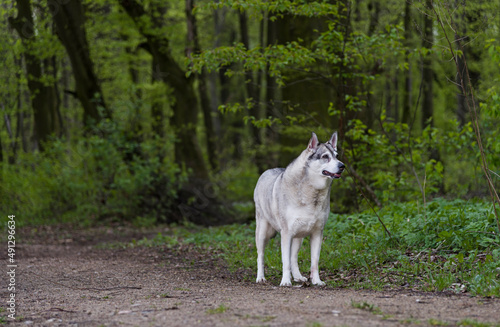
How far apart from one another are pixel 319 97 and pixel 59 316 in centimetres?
982

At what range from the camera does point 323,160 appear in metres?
6.97

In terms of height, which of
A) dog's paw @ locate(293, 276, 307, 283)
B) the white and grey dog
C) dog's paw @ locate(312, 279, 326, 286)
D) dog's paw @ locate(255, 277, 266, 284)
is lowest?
dog's paw @ locate(255, 277, 266, 284)

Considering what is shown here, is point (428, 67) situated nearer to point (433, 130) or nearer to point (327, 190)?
point (433, 130)

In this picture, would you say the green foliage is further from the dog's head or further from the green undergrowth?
the dog's head

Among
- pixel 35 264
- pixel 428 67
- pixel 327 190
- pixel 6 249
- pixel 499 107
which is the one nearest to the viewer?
pixel 327 190

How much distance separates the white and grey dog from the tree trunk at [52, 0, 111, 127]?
12.3 meters

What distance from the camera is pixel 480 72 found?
67.5 feet

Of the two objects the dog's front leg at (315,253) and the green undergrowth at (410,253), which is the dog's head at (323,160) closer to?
the dog's front leg at (315,253)

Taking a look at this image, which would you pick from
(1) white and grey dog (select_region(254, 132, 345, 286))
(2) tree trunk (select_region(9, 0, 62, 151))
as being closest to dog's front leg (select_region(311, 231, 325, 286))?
(1) white and grey dog (select_region(254, 132, 345, 286))

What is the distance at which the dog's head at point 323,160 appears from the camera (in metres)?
6.81

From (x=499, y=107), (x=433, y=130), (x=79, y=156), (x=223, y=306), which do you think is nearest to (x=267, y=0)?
(x=433, y=130)

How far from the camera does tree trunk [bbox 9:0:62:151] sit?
19750 mm

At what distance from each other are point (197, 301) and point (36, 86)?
18077 mm

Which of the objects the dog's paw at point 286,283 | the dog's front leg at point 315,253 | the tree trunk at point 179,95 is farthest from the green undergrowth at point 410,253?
the tree trunk at point 179,95
